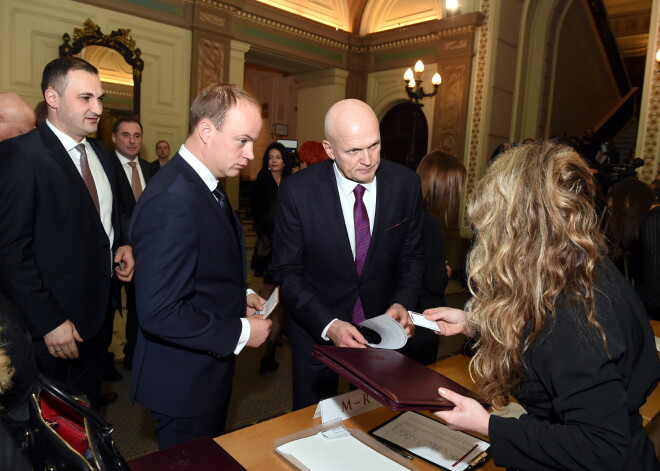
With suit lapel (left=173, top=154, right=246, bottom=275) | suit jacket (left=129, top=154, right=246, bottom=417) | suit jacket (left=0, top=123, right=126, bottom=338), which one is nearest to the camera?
suit jacket (left=129, top=154, right=246, bottom=417)

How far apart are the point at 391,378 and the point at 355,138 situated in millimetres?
1082

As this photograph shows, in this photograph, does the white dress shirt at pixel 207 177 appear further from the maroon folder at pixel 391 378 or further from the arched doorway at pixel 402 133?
the arched doorway at pixel 402 133

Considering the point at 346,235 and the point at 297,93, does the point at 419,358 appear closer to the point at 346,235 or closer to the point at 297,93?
the point at 346,235

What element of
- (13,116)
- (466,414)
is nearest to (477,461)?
(466,414)

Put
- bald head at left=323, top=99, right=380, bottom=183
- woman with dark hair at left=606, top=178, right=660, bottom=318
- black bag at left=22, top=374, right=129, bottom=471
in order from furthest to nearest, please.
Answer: woman with dark hair at left=606, top=178, right=660, bottom=318 → bald head at left=323, top=99, right=380, bottom=183 → black bag at left=22, top=374, right=129, bottom=471

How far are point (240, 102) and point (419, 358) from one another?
148 cm

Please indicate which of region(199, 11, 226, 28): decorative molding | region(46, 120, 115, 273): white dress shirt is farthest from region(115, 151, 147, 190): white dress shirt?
region(199, 11, 226, 28): decorative molding

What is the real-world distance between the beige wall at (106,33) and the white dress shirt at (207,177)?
5815 mm

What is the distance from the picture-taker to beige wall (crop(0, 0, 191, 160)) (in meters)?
5.97

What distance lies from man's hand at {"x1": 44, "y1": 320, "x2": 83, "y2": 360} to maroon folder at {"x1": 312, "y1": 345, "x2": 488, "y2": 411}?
3.66 ft

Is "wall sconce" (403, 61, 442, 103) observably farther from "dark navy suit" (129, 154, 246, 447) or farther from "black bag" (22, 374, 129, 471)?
"black bag" (22, 374, 129, 471)

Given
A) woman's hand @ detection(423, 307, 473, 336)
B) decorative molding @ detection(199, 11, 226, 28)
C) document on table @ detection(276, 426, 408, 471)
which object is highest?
decorative molding @ detection(199, 11, 226, 28)

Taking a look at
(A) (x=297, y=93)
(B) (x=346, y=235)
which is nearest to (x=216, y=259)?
(B) (x=346, y=235)

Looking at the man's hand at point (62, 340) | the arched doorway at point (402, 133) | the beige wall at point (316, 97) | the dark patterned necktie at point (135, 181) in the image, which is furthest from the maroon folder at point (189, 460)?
the beige wall at point (316, 97)
